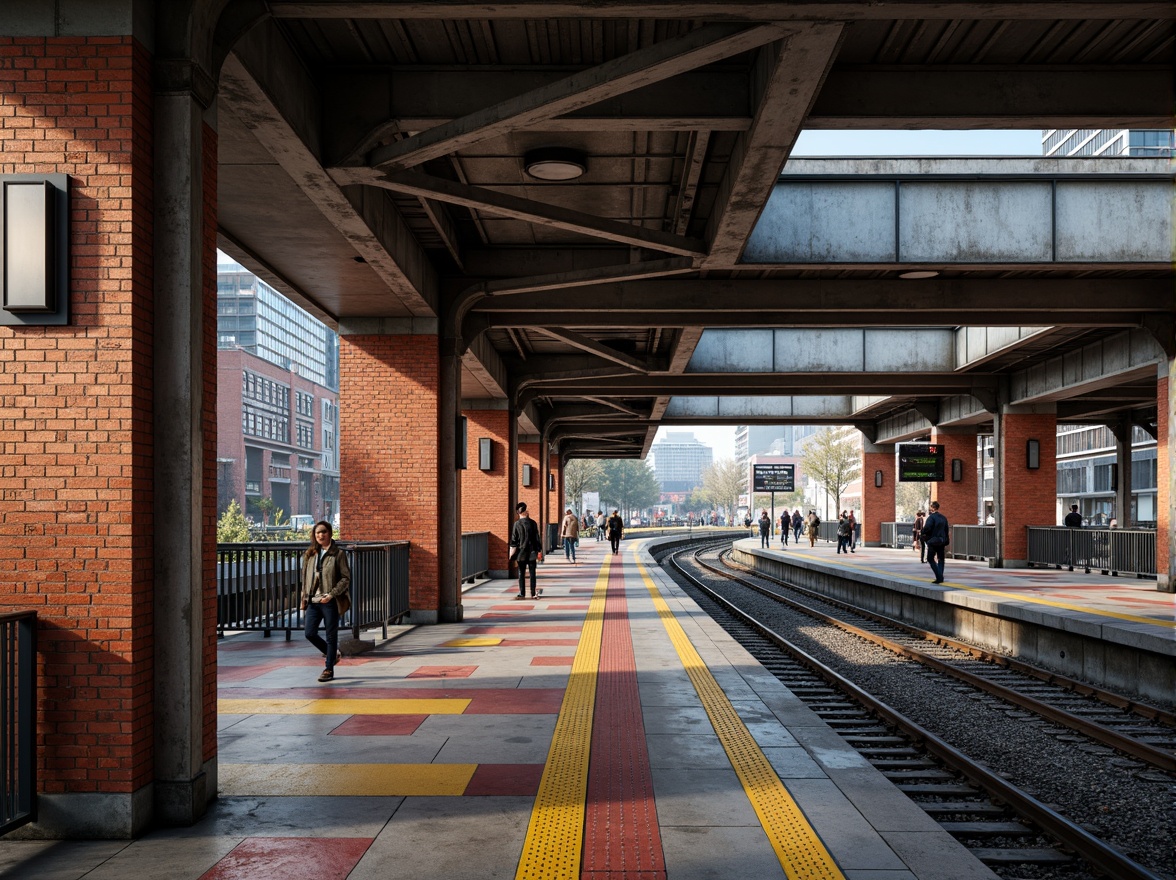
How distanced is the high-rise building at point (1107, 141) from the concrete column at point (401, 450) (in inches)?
2978

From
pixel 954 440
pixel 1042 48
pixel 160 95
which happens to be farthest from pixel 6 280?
pixel 954 440

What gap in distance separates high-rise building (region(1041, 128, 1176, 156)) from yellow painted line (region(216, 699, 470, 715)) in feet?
267

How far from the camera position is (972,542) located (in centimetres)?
3409

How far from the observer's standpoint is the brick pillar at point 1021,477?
1142 inches

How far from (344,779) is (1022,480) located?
26.6 metres

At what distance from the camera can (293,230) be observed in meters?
11.8

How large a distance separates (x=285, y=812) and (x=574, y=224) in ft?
23.2

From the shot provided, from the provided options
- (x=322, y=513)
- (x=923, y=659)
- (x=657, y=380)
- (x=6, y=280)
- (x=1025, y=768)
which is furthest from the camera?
(x=322, y=513)

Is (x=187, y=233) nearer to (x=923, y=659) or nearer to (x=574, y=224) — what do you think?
(x=574, y=224)

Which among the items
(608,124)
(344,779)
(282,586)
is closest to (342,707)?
(344,779)

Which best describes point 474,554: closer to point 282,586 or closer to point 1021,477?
point 282,586

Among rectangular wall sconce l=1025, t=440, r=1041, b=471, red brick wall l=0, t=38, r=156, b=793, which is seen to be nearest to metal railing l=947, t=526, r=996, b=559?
rectangular wall sconce l=1025, t=440, r=1041, b=471

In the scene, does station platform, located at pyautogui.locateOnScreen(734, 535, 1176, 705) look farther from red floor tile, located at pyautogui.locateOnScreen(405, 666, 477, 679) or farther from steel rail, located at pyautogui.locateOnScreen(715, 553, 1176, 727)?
red floor tile, located at pyautogui.locateOnScreen(405, 666, 477, 679)

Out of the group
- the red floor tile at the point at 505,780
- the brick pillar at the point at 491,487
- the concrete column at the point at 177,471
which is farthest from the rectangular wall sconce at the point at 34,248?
the brick pillar at the point at 491,487
